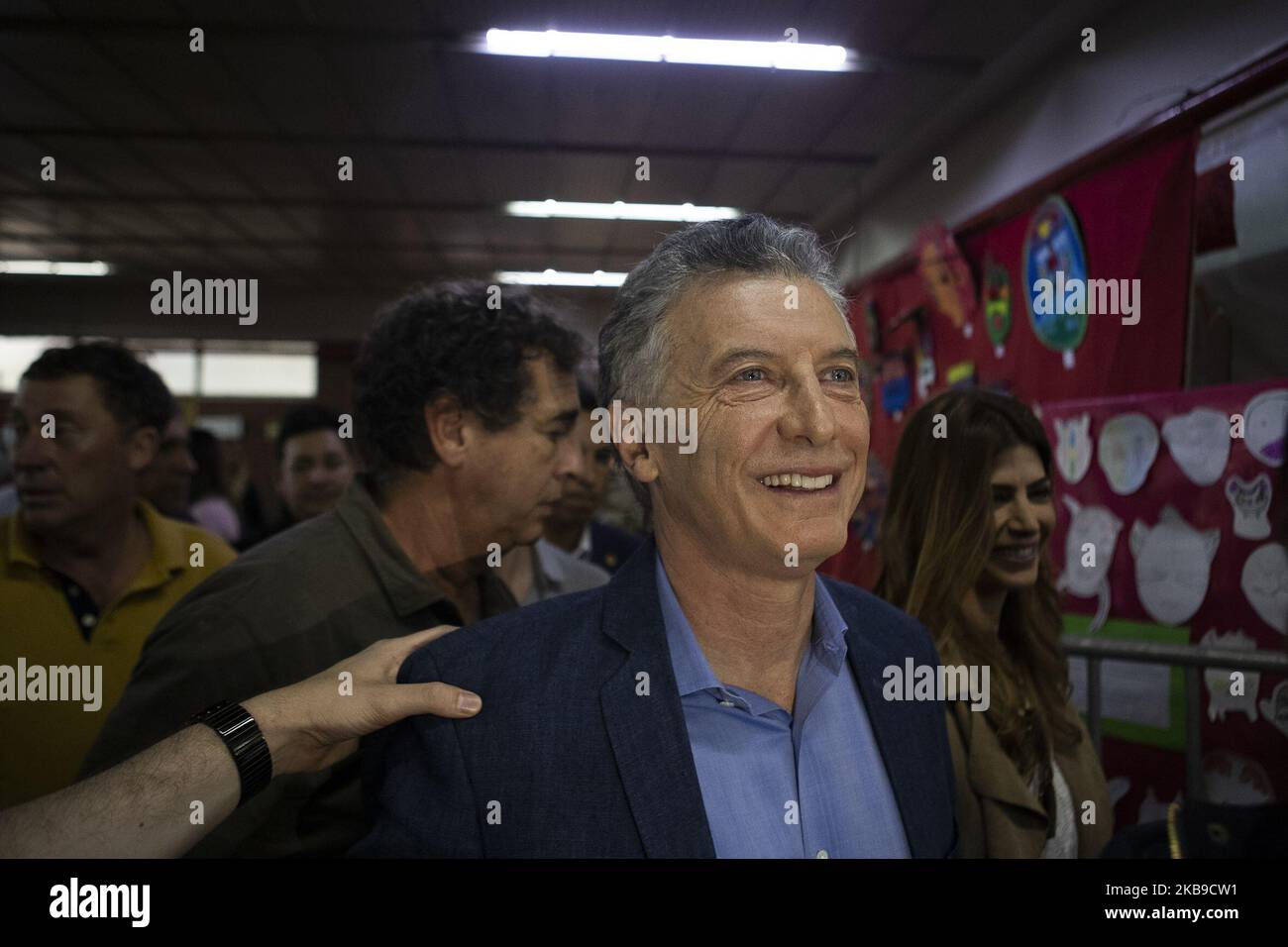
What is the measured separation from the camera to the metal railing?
1.49m

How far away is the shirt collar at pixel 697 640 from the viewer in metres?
0.98

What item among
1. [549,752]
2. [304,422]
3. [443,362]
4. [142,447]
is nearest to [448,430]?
[443,362]

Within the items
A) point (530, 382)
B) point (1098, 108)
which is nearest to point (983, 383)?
point (1098, 108)

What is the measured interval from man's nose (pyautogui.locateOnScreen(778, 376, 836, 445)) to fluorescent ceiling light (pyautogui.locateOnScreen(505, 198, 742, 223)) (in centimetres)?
53

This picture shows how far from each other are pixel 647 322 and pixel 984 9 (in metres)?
0.80

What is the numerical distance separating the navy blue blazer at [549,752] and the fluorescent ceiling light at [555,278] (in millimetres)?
662

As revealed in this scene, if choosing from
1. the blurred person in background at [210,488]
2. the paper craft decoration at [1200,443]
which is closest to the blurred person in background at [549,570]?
the blurred person in background at [210,488]

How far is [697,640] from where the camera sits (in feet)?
3.31

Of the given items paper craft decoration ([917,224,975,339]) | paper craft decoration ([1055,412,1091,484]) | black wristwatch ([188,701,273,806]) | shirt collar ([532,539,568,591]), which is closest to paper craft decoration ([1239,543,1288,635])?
paper craft decoration ([1055,412,1091,484])

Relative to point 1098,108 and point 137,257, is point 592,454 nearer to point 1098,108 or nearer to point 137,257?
point 137,257

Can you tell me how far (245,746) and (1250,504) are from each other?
185cm

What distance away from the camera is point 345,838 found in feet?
3.69

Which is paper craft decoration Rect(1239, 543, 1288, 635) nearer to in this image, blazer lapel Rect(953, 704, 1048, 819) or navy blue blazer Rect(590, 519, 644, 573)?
blazer lapel Rect(953, 704, 1048, 819)

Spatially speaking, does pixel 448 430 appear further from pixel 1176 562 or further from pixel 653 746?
pixel 1176 562
